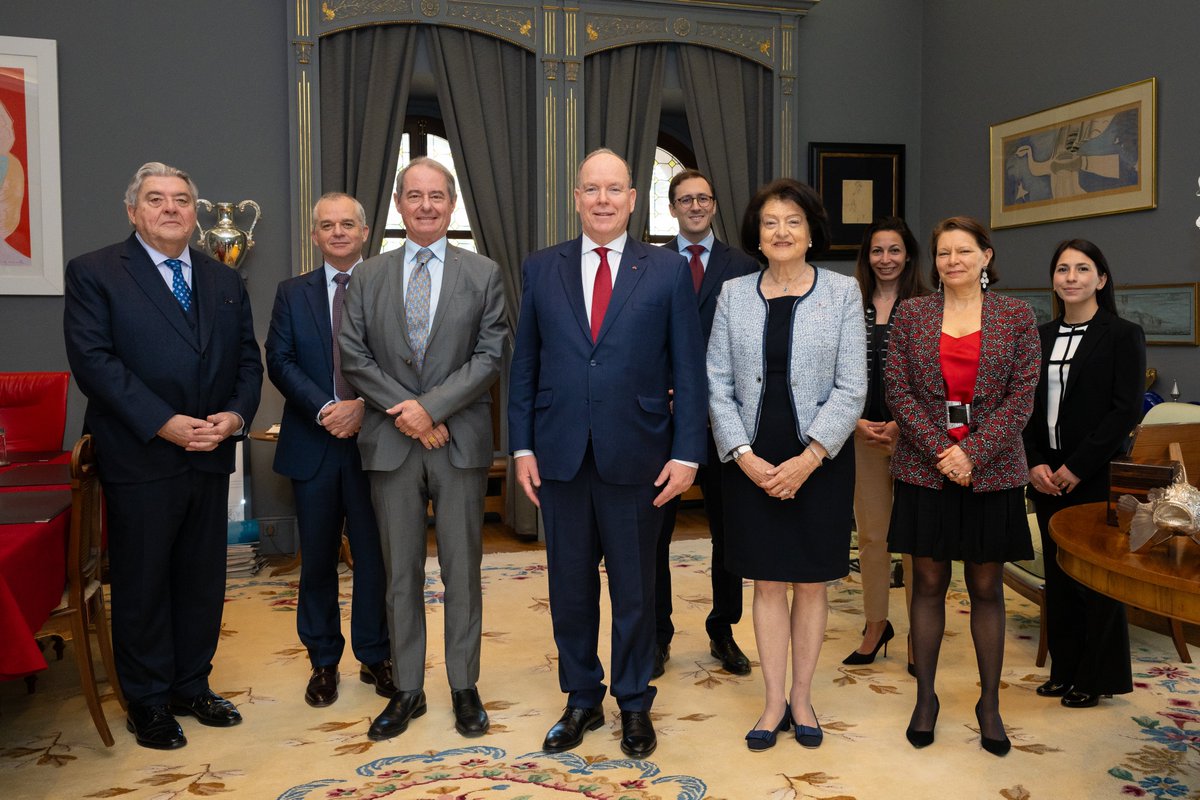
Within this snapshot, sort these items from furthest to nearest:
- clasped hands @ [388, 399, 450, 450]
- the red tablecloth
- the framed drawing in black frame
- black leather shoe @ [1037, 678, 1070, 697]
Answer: the framed drawing in black frame
black leather shoe @ [1037, 678, 1070, 697]
clasped hands @ [388, 399, 450, 450]
the red tablecloth

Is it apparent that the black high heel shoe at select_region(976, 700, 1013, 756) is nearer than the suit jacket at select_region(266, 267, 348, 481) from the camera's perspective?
Yes

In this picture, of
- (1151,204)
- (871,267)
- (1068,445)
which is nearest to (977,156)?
(1151,204)

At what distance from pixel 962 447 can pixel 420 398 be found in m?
1.61

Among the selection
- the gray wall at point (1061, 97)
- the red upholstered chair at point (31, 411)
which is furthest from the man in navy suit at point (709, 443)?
the red upholstered chair at point (31, 411)

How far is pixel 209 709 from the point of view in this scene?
3.26 m

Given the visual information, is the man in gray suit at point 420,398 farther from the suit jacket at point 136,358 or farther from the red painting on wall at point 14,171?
the red painting on wall at point 14,171

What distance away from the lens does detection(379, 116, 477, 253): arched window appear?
698cm

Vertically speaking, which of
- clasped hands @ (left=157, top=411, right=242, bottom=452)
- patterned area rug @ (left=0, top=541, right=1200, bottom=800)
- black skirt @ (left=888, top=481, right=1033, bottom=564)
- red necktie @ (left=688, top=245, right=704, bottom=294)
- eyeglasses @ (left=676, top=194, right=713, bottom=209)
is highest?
eyeglasses @ (left=676, top=194, right=713, bottom=209)

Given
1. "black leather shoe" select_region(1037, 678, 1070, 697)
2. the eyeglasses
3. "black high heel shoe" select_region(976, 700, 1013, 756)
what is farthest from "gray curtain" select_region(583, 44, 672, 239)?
"black high heel shoe" select_region(976, 700, 1013, 756)

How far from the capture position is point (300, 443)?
3.37 meters

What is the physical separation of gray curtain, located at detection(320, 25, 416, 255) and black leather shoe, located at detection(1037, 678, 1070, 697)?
175 inches

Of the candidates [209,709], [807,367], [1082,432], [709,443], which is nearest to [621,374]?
[807,367]

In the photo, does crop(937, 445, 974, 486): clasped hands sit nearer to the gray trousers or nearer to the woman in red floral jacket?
the woman in red floral jacket

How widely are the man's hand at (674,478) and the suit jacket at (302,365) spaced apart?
116 centimetres
